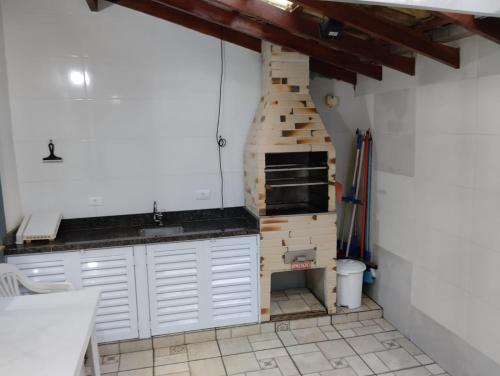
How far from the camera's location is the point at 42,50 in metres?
2.95

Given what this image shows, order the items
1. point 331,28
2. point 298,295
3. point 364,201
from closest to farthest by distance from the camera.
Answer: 1. point 331,28
2. point 364,201
3. point 298,295

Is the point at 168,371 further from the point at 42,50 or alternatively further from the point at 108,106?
the point at 42,50

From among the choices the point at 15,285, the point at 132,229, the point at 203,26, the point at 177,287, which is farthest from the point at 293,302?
the point at 203,26

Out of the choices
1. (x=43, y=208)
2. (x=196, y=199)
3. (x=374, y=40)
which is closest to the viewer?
(x=374, y=40)

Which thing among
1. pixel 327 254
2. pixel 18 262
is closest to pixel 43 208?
pixel 18 262

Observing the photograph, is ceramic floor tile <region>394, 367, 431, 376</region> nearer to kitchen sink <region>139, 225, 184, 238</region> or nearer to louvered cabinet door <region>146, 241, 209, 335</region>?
louvered cabinet door <region>146, 241, 209, 335</region>

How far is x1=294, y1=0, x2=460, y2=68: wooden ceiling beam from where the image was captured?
6.58ft

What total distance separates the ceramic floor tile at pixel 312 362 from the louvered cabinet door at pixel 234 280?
46cm

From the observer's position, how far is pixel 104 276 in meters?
2.77

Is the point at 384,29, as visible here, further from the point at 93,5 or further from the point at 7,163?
the point at 7,163

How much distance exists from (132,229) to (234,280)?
86 cm

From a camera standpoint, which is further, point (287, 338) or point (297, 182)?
point (297, 182)

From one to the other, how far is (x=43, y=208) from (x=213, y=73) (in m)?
1.67

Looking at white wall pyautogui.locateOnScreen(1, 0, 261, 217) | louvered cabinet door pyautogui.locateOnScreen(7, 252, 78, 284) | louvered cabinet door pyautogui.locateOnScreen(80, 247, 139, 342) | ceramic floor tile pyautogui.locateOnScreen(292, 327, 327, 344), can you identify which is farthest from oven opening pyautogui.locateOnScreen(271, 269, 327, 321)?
louvered cabinet door pyautogui.locateOnScreen(7, 252, 78, 284)
